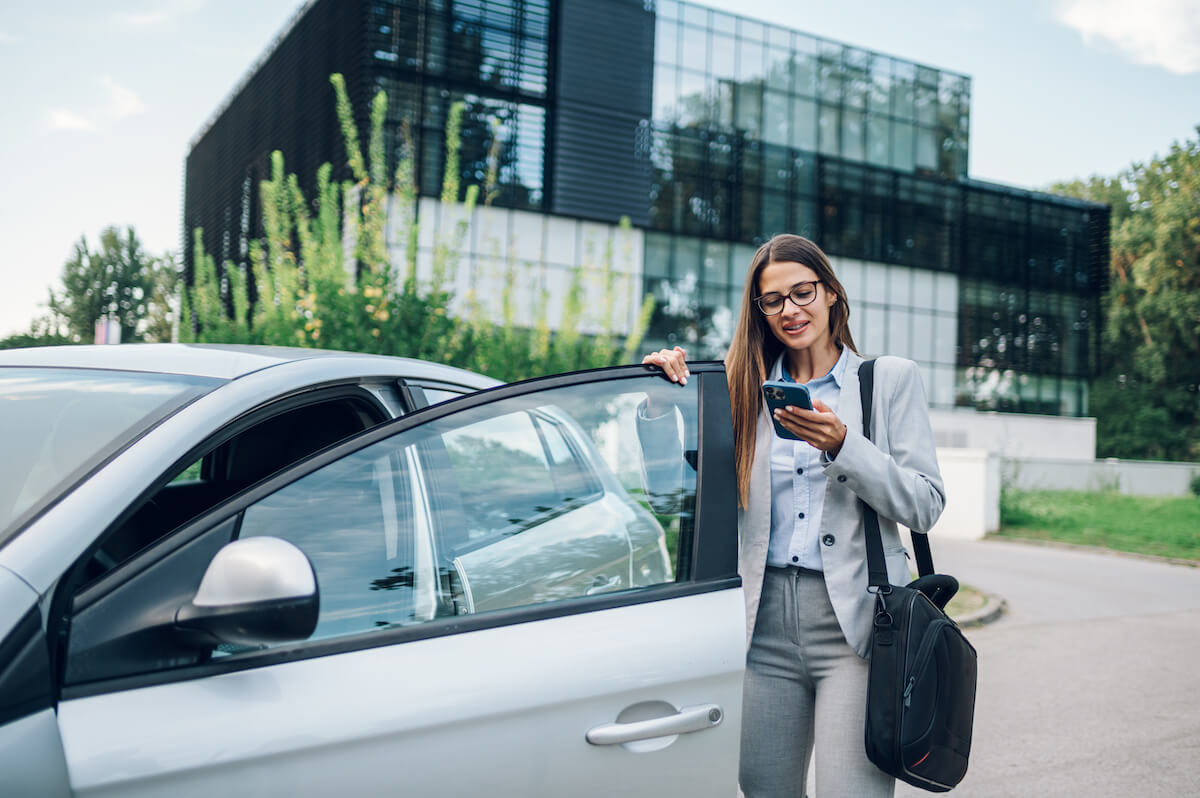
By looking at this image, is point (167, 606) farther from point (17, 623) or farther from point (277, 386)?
point (277, 386)

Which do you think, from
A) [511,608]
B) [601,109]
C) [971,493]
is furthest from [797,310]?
[601,109]

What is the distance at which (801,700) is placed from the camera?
2232mm

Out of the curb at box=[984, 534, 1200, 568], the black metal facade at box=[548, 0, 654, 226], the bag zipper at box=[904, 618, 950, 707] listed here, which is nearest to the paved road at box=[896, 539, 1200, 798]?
the curb at box=[984, 534, 1200, 568]

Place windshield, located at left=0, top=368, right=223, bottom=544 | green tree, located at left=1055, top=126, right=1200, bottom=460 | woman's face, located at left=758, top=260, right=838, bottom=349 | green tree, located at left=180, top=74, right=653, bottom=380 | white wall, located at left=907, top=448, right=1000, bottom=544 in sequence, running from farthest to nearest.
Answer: green tree, located at left=1055, top=126, right=1200, bottom=460 < white wall, located at left=907, top=448, right=1000, bottom=544 < green tree, located at left=180, top=74, right=653, bottom=380 < woman's face, located at left=758, top=260, right=838, bottom=349 < windshield, located at left=0, top=368, right=223, bottom=544

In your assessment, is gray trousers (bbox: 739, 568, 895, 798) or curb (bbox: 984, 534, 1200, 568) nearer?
gray trousers (bbox: 739, 568, 895, 798)

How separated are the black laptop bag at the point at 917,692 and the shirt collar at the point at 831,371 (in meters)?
0.51

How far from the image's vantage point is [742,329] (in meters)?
2.42

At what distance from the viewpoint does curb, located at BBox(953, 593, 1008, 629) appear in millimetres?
→ 8711

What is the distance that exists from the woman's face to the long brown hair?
18 millimetres

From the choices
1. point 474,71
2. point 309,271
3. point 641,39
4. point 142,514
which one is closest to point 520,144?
point 474,71

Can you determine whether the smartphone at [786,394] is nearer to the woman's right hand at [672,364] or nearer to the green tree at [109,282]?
the woman's right hand at [672,364]

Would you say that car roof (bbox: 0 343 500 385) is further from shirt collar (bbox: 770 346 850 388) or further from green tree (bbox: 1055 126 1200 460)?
green tree (bbox: 1055 126 1200 460)

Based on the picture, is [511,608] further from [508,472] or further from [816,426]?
[816,426]

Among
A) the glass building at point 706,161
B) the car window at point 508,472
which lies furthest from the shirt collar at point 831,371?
the glass building at point 706,161
